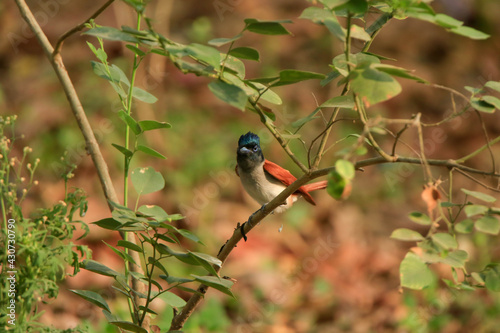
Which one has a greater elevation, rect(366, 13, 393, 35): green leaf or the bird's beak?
rect(366, 13, 393, 35): green leaf

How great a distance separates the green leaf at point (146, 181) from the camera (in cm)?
180

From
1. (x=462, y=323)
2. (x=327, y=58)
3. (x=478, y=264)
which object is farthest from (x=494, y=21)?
(x=462, y=323)

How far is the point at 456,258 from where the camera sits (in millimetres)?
1309

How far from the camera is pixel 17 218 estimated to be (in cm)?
149

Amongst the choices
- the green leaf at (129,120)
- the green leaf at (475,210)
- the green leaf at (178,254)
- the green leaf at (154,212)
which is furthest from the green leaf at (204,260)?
the green leaf at (475,210)

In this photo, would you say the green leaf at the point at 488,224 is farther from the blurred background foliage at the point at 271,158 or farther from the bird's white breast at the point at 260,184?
the blurred background foliage at the point at 271,158

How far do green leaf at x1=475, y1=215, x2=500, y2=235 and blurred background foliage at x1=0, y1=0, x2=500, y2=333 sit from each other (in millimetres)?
2868

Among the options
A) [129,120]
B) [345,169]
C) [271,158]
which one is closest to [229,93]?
[345,169]

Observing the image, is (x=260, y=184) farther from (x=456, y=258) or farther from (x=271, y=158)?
(x=271, y=158)

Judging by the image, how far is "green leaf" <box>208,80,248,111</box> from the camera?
1228 mm

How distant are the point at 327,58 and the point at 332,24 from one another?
6.51 m

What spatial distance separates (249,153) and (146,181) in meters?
1.62

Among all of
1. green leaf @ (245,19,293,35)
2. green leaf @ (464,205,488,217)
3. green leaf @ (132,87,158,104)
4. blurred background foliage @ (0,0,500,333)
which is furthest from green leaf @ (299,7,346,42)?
blurred background foliage @ (0,0,500,333)

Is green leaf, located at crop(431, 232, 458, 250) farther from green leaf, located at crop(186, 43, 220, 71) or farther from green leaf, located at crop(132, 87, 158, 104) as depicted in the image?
green leaf, located at crop(132, 87, 158, 104)
